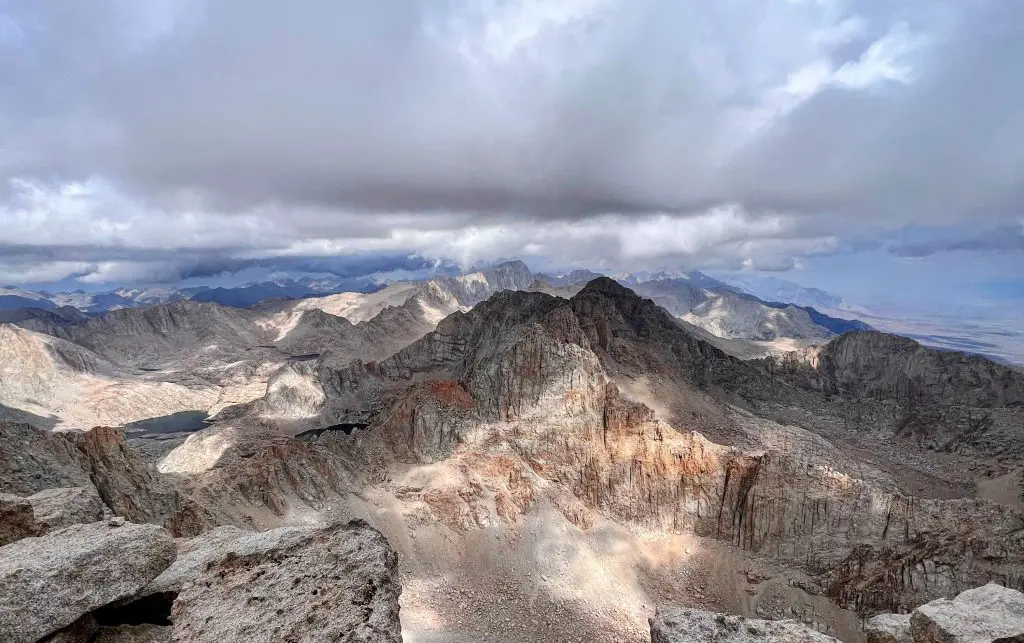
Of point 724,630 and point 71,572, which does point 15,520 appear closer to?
point 71,572

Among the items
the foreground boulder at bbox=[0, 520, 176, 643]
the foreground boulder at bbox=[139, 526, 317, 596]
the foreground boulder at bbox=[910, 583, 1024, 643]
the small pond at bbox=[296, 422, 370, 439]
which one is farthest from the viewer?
the small pond at bbox=[296, 422, 370, 439]

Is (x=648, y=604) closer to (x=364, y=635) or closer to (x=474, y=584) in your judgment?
(x=474, y=584)

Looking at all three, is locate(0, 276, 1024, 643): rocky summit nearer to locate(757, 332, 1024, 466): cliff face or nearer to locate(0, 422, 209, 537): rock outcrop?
locate(0, 422, 209, 537): rock outcrop

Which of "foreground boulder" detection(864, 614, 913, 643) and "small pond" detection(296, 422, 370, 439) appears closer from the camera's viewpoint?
"foreground boulder" detection(864, 614, 913, 643)

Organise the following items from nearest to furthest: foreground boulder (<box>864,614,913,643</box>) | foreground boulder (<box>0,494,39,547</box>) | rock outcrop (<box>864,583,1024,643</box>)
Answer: foreground boulder (<box>0,494,39,547</box>) < rock outcrop (<box>864,583,1024,643</box>) < foreground boulder (<box>864,614,913,643</box>)

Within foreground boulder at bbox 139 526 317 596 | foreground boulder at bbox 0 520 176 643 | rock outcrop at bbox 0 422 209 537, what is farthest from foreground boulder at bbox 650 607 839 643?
rock outcrop at bbox 0 422 209 537

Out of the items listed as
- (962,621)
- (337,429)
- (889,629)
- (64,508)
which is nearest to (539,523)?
(889,629)
